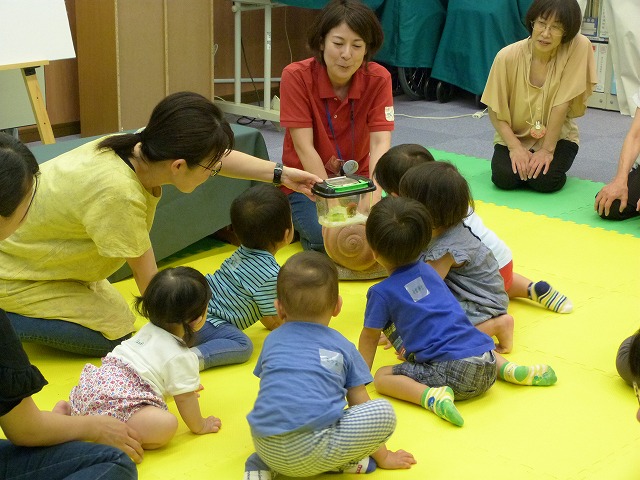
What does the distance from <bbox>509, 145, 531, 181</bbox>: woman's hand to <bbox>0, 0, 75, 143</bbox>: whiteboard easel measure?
2.25 meters

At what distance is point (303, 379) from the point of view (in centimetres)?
197

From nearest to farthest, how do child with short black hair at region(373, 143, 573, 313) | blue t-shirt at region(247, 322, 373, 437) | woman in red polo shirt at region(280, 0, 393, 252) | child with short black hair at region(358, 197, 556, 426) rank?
blue t-shirt at region(247, 322, 373, 437) < child with short black hair at region(358, 197, 556, 426) < child with short black hair at region(373, 143, 573, 313) < woman in red polo shirt at region(280, 0, 393, 252)

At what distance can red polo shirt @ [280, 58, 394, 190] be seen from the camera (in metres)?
3.53

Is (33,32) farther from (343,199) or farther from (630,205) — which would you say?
(630,205)

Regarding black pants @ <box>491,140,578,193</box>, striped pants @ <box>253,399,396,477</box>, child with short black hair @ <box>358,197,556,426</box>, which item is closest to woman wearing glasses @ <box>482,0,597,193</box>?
black pants @ <box>491,140,578,193</box>

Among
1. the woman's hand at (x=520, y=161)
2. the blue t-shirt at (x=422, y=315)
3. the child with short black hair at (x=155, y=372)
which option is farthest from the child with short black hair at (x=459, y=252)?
the woman's hand at (x=520, y=161)

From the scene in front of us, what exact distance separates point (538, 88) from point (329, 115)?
131cm

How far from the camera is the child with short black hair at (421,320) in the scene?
236cm

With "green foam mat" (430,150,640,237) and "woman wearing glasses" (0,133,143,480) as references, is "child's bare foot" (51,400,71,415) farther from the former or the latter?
"green foam mat" (430,150,640,237)

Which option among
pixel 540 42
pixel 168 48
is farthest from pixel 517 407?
pixel 168 48

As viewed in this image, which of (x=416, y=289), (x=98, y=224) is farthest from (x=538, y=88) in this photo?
(x=98, y=224)

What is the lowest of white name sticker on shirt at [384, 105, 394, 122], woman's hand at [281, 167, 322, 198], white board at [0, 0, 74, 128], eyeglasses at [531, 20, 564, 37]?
woman's hand at [281, 167, 322, 198]

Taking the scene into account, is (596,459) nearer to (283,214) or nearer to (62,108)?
(283,214)

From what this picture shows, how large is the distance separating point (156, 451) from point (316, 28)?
186 centimetres
